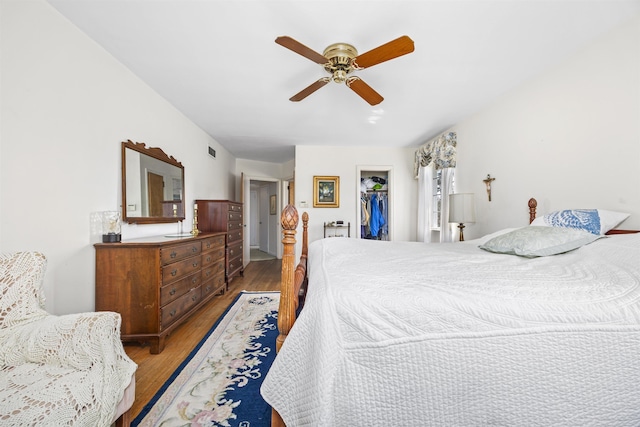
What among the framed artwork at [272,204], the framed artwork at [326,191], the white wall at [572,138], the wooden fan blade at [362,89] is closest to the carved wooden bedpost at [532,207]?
the white wall at [572,138]

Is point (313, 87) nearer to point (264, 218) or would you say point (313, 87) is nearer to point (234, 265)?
point (234, 265)

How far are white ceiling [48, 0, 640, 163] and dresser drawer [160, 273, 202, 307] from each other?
1940mm

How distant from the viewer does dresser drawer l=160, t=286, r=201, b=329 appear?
6.90 feet

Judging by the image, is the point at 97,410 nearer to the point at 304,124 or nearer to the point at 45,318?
the point at 45,318

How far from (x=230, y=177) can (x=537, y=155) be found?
16.7ft

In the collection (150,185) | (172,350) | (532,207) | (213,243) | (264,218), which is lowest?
(172,350)

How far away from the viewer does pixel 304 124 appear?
3770 millimetres

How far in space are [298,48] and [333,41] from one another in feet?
1.45

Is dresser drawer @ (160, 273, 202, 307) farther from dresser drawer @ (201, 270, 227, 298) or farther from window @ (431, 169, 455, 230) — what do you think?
window @ (431, 169, 455, 230)

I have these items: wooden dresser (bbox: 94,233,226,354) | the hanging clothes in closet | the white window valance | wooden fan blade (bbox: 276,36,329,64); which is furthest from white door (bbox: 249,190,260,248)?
wooden fan blade (bbox: 276,36,329,64)

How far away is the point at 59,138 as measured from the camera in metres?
1.72

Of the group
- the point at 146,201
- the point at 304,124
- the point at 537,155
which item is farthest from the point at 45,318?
the point at 537,155

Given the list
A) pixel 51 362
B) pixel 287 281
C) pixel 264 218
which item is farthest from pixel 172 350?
pixel 264 218

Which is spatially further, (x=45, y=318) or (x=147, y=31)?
(x=147, y=31)
